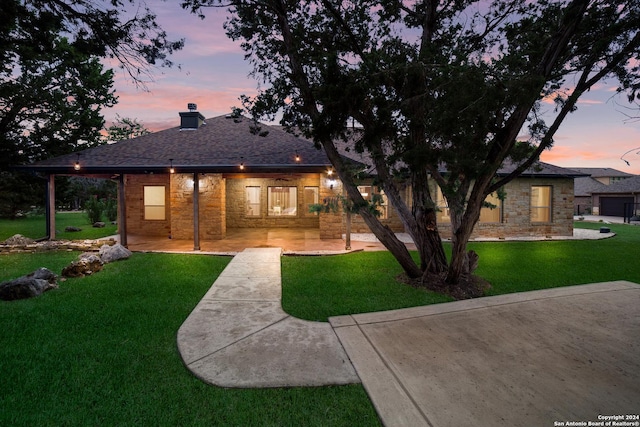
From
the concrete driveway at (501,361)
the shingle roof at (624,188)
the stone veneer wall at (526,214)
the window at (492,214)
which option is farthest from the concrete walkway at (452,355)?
the shingle roof at (624,188)

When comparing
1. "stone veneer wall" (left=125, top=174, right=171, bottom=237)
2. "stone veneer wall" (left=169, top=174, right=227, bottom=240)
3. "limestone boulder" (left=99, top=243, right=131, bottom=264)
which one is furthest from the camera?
"stone veneer wall" (left=125, top=174, right=171, bottom=237)

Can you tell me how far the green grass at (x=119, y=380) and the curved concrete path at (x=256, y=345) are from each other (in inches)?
5.5

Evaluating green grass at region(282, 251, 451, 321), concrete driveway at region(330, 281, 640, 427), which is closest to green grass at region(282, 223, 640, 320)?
green grass at region(282, 251, 451, 321)

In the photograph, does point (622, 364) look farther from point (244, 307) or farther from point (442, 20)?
point (442, 20)

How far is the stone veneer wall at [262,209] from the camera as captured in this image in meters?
16.2

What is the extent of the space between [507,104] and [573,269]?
5.27 meters

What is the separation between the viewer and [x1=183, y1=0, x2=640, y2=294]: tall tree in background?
5.08 meters

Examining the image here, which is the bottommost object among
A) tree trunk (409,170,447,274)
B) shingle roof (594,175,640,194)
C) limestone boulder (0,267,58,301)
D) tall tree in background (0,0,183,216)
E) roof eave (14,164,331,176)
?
limestone boulder (0,267,58,301)

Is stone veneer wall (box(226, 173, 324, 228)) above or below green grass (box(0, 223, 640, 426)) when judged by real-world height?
above

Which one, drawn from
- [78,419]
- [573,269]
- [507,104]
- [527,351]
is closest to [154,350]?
[78,419]

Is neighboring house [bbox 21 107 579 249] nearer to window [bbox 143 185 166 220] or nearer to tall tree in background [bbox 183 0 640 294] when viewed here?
window [bbox 143 185 166 220]

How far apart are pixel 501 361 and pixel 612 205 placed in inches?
1427

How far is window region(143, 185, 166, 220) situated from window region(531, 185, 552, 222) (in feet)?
53.9

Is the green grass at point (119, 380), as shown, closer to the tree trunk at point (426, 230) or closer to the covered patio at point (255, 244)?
the tree trunk at point (426, 230)
